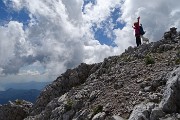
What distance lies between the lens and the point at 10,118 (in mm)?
53094

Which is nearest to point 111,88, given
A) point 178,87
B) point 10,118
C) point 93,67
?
point 178,87

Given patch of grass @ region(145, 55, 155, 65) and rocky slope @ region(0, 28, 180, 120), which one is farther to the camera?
patch of grass @ region(145, 55, 155, 65)

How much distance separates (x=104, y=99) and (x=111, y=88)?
101 inches

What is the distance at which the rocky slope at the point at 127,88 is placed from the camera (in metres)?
23.5

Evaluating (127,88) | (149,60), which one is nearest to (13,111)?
(149,60)

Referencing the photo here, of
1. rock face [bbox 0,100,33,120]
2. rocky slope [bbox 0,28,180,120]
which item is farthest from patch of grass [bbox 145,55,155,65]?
rock face [bbox 0,100,33,120]

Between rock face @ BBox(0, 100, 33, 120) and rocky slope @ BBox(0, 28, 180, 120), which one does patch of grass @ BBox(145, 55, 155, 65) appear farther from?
rock face @ BBox(0, 100, 33, 120)

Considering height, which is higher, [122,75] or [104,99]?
[122,75]

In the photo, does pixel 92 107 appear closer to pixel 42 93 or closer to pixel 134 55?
pixel 134 55

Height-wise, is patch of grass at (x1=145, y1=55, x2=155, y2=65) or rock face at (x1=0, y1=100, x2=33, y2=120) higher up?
patch of grass at (x1=145, y1=55, x2=155, y2=65)

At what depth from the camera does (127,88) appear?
30.7 metres

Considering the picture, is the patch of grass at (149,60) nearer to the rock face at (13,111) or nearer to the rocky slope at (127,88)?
the rocky slope at (127,88)

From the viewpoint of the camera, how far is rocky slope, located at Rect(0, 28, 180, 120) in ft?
77.3

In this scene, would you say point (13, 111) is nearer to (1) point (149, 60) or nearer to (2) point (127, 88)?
(1) point (149, 60)
